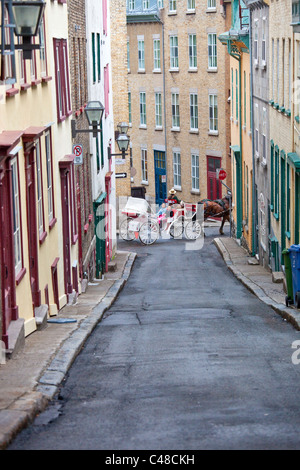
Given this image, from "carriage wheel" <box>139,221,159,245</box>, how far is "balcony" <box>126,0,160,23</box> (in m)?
18.7

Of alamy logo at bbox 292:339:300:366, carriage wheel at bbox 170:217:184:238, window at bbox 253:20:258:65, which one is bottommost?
carriage wheel at bbox 170:217:184:238

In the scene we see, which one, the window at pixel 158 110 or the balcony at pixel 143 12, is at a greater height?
the balcony at pixel 143 12

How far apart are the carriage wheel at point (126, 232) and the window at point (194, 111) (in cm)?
1338

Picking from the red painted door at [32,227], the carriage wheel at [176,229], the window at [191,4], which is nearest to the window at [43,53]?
the red painted door at [32,227]

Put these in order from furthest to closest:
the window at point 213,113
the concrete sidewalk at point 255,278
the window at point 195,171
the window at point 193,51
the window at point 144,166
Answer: the window at point 144,166 → the window at point 195,171 → the window at point 193,51 → the window at point 213,113 → the concrete sidewalk at point 255,278

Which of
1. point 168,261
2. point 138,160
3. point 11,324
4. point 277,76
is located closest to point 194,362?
point 11,324

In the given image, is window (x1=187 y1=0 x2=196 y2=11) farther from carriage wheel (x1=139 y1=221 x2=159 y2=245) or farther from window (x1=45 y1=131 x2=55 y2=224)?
window (x1=45 y1=131 x2=55 y2=224)

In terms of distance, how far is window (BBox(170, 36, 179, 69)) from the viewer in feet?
169

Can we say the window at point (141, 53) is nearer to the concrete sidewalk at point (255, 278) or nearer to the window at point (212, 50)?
the window at point (212, 50)

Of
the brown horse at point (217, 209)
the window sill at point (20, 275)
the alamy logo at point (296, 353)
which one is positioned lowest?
Answer: the brown horse at point (217, 209)

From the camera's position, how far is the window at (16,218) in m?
12.4

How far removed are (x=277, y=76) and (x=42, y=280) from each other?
37.4 feet

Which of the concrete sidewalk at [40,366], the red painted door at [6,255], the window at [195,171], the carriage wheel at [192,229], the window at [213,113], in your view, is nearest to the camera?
the concrete sidewalk at [40,366]

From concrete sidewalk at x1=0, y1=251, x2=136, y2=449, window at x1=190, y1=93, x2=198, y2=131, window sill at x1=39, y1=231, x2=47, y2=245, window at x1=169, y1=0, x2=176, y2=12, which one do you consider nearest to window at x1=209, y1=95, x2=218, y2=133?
window at x1=190, y1=93, x2=198, y2=131
